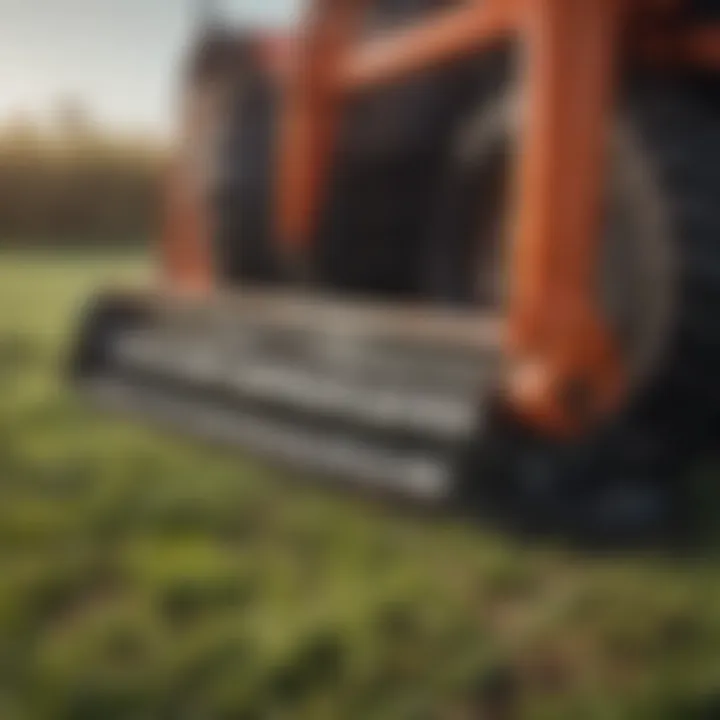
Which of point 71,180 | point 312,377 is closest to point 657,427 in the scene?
point 312,377

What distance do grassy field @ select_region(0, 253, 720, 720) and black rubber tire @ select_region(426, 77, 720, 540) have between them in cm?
4

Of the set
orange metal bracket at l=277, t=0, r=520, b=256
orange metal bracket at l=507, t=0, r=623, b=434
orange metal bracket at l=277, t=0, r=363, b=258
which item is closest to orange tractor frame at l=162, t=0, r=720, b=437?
orange metal bracket at l=507, t=0, r=623, b=434

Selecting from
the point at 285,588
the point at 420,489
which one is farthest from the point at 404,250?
the point at 285,588

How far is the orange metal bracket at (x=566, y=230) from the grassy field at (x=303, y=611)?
0.30 feet

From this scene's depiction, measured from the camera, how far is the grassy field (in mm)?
703

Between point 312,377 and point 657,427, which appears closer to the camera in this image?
point 657,427

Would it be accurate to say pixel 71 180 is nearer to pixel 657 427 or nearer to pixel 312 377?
pixel 312 377

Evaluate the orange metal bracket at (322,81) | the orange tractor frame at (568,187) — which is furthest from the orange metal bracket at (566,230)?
the orange metal bracket at (322,81)

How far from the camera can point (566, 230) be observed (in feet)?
3.03

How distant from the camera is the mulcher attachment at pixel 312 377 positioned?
0.94m

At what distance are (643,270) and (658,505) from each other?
13 cm

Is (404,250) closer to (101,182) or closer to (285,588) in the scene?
(101,182)

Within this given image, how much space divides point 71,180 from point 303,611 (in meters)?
0.42

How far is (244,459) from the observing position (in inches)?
42.6
